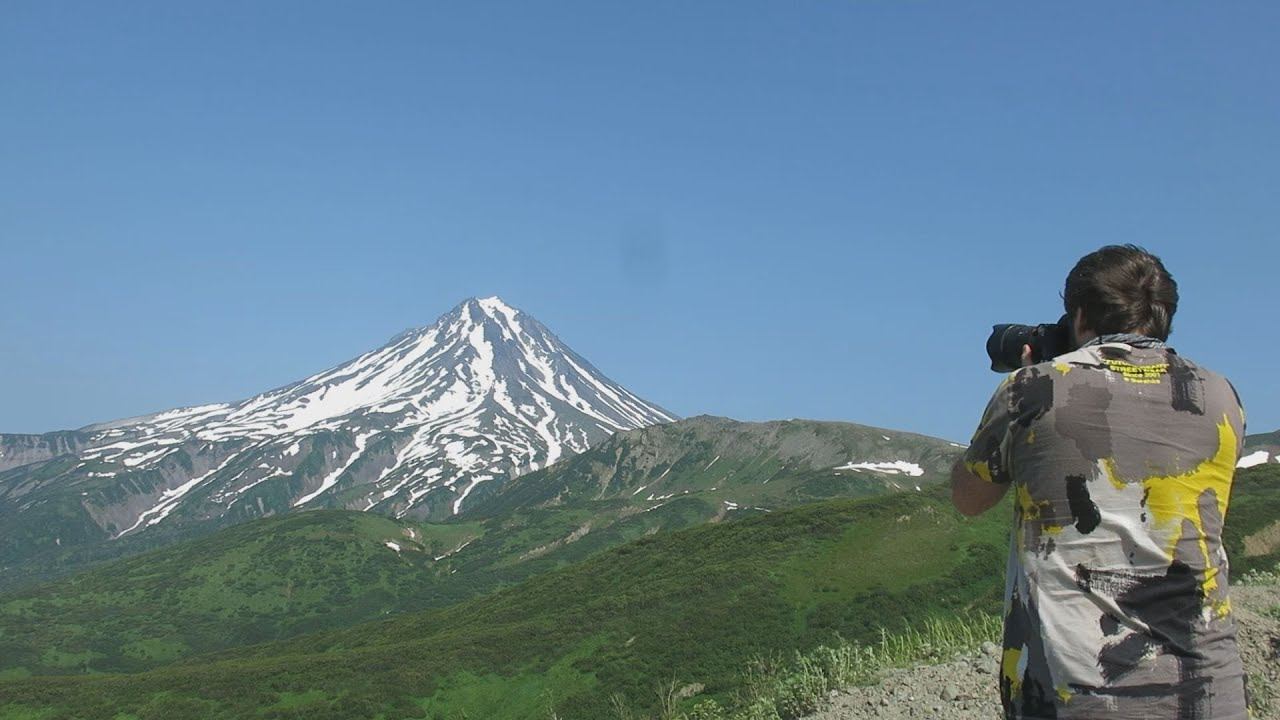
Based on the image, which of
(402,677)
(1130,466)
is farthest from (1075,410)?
(402,677)

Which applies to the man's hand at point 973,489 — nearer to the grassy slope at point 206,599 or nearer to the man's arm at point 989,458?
the man's arm at point 989,458

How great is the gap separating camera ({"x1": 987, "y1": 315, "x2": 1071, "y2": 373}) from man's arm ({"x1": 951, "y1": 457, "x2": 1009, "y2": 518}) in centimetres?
50

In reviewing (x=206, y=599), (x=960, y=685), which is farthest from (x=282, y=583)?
(x=960, y=685)

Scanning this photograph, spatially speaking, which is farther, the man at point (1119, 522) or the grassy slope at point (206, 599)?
the grassy slope at point (206, 599)

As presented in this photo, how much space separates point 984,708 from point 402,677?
247 ft

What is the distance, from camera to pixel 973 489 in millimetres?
3971

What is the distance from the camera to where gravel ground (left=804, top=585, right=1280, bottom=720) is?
26.2ft

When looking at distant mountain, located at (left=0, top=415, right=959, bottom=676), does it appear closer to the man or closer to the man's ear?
the man's ear

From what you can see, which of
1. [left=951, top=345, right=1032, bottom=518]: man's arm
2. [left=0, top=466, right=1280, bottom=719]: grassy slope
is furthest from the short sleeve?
[left=0, top=466, right=1280, bottom=719]: grassy slope

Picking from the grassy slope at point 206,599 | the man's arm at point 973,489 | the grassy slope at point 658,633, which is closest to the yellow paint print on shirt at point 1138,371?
the man's arm at point 973,489

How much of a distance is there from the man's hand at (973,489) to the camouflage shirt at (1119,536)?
138mm

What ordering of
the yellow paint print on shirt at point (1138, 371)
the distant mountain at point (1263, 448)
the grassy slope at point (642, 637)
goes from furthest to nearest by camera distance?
the distant mountain at point (1263, 448) < the grassy slope at point (642, 637) < the yellow paint print on shirt at point (1138, 371)

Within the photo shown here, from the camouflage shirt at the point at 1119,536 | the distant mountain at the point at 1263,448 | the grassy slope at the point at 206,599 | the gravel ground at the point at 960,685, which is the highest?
the camouflage shirt at the point at 1119,536

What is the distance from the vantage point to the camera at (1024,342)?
407 centimetres
